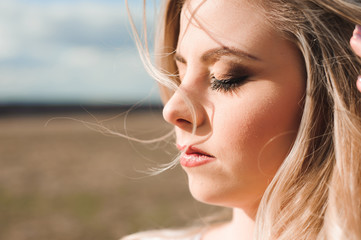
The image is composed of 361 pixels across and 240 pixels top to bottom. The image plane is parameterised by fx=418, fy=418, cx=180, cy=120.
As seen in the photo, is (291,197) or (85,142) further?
(85,142)

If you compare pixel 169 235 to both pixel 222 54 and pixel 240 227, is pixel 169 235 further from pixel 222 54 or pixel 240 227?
pixel 222 54

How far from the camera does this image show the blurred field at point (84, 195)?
25.5 ft

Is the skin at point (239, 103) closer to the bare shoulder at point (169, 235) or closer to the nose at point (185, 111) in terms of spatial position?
the nose at point (185, 111)

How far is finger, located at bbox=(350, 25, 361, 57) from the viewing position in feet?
5.75

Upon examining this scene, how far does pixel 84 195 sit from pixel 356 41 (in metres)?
9.02

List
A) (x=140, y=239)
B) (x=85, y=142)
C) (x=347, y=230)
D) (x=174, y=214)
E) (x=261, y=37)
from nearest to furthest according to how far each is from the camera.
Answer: (x=347, y=230) → (x=261, y=37) → (x=140, y=239) → (x=174, y=214) → (x=85, y=142)

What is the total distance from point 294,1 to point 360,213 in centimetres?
97

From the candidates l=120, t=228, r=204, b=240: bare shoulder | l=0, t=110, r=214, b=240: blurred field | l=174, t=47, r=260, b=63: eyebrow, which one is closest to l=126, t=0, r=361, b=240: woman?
l=174, t=47, r=260, b=63: eyebrow

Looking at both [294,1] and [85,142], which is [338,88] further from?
[85,142]

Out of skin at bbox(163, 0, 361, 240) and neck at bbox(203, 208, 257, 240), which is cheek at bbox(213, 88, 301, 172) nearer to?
skin at bbox(163, 0, 361, 240)

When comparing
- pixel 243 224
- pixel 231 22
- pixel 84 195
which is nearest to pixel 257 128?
pixel 231 22

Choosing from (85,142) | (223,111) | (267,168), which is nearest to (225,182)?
(267,168)

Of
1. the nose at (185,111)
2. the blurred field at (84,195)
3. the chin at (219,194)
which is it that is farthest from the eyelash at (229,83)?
the blurred field at (84,195)

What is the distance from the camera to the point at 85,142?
18.0 meters
